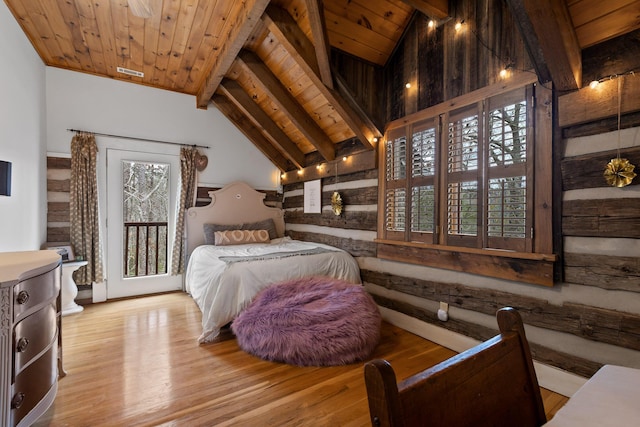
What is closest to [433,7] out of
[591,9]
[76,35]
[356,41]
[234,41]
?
[356,41]

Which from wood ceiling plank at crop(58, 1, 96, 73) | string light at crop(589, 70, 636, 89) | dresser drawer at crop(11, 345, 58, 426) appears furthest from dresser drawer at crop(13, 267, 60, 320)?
string light at crop(589, 70, 636, 89)

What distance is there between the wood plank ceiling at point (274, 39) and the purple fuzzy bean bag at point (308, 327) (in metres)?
1.81

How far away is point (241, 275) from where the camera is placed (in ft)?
8.96

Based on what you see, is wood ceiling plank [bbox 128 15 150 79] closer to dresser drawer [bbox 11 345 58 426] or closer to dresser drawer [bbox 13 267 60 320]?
dresser drawer [bbox 13 267 60 320]

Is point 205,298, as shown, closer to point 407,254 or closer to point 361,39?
point 407,254

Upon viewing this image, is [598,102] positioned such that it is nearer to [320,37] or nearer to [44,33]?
[320,37]

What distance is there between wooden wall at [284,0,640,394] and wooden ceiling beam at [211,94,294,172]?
8.37ft

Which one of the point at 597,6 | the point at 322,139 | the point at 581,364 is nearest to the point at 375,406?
the point at 581,364

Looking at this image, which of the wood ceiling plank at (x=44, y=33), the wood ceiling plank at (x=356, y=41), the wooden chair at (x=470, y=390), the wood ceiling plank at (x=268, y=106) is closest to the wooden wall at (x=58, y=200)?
Answer: the wood ceiling plank at (x=44, y=33)

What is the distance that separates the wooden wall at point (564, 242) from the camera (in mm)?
1676

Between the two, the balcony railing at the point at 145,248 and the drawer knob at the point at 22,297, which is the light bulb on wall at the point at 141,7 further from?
the balcony railing at the point at 145,248

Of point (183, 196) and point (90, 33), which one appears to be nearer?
point (90, 33)

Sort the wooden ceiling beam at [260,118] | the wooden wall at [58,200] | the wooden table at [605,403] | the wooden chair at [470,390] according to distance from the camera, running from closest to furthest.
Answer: the wooden chair at [470,390], the wooden table at [605,403], the wooden wall at [58,200], the wooden ceiling beam at [260,118]

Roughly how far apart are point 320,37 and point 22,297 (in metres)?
2.58
